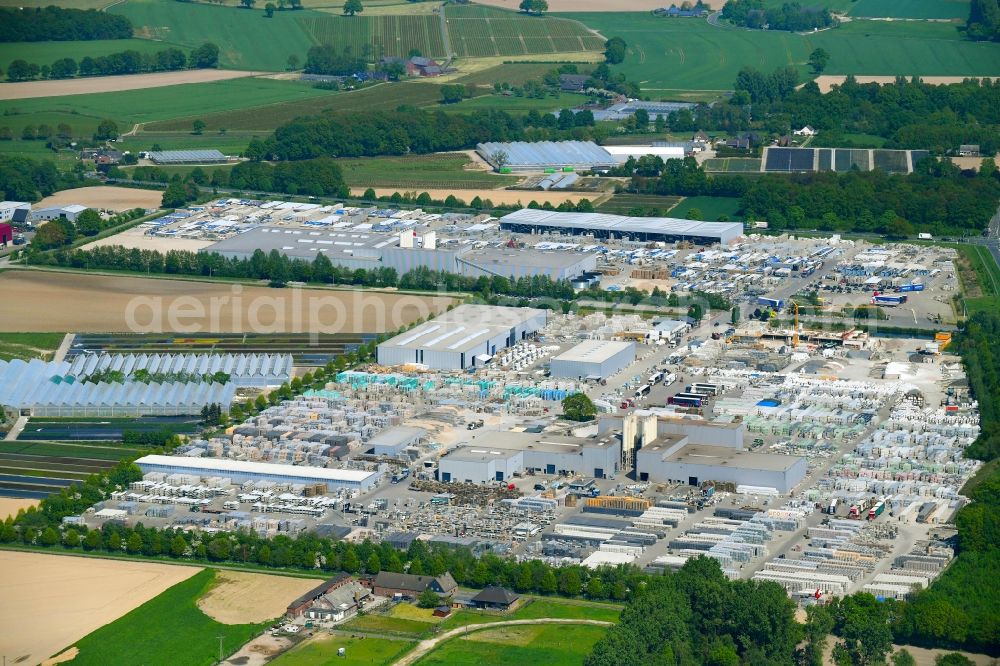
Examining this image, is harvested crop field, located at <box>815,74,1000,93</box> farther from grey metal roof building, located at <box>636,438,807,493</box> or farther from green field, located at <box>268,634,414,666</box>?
green field, located at <box>268,634,414,666</box>

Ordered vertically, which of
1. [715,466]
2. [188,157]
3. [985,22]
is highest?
[985,22]

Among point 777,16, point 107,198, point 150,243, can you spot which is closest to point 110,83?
point 107,198

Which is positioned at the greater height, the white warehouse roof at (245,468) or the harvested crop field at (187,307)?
the harvested crop field at (187,307)

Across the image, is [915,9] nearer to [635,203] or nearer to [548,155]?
[548,155]

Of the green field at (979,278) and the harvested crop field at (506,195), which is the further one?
the harvested crop field at (506,195)

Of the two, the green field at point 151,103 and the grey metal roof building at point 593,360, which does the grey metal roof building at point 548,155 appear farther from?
the grey metal roof building at point 593,360

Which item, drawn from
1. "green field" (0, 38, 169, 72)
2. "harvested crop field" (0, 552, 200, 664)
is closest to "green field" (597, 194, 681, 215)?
"harvested crop field" (0, 552, 200, 664)

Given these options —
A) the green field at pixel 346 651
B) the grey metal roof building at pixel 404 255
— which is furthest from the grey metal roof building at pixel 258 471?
the grey metal roof building at pixel 404 255
